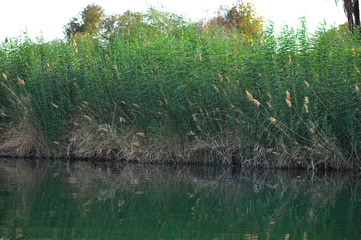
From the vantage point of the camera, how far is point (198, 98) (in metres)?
9.79

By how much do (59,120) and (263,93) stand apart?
4.66m

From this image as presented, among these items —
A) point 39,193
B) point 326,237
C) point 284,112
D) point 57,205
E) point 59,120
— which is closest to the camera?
point 326,237

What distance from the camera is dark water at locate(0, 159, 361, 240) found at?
13.6 ft

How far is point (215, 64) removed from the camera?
31.9 ft

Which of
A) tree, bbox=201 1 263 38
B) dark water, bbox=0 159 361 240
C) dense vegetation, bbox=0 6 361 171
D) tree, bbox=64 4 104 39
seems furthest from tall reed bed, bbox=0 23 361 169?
tree, bbox=64 4 104 39

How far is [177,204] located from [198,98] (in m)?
→ 4.48

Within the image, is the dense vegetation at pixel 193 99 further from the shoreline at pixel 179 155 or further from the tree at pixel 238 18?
the tree at pixel 238 18

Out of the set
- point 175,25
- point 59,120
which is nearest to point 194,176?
point 59,120

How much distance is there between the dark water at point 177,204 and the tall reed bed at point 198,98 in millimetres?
759

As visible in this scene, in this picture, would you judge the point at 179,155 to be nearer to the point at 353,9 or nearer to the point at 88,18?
the point at 353,9

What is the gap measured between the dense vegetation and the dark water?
811mm

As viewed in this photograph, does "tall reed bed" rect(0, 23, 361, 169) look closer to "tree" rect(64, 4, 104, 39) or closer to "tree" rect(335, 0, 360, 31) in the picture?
"tree" rect(335, 0, 360, 31)

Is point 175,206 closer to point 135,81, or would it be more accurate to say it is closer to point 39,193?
point 39,193

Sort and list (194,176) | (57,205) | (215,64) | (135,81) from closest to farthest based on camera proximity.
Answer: (57,205) → (194,176) → (215,64) → (135,81)
